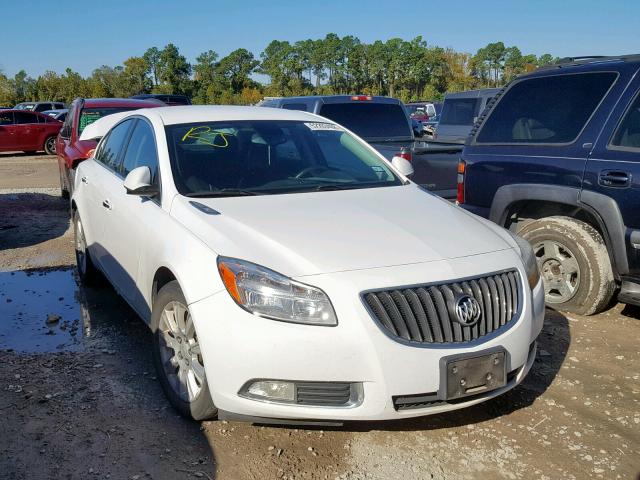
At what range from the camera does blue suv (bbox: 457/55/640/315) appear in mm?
4707

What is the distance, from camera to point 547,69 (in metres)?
5.61

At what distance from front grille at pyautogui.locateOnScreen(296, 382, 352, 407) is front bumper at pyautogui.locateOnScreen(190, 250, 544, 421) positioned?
1.1 inches

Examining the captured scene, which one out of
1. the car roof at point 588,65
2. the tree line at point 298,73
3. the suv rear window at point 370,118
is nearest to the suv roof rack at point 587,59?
the car roof at point 588,65

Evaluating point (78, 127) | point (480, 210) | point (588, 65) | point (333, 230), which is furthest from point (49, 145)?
point (333, 230)

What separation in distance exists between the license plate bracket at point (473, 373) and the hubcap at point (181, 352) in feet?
3.98

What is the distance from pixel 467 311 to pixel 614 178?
220 centimetres

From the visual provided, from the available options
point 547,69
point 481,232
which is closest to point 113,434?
point 481,232

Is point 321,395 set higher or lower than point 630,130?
lower

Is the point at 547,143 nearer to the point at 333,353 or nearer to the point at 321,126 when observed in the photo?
the point at 321,126

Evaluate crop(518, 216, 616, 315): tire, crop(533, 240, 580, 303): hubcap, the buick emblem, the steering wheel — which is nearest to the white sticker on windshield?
the steering wheel

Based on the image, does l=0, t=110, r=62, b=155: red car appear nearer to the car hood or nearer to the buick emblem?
the car hood

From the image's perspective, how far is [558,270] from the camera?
5312mm

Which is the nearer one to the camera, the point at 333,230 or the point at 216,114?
the point at 333,230

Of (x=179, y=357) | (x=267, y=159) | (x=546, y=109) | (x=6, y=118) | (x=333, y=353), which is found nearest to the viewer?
(x=333, y=353)
